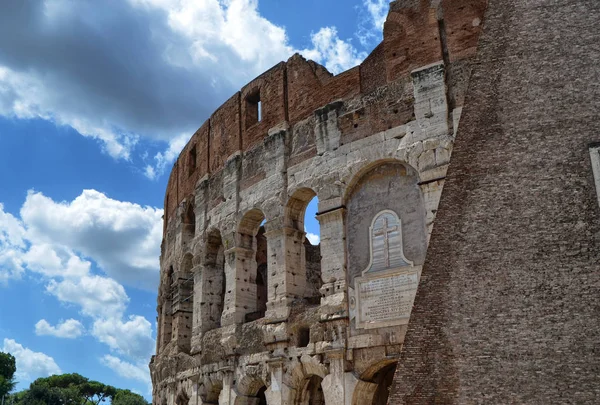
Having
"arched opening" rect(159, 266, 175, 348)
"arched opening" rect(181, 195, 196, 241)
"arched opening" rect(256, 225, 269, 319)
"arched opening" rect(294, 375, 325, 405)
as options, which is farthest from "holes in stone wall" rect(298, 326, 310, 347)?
"arched opening" rect(159, 266, 175, 348)

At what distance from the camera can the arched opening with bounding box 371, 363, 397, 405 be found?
37.3ft

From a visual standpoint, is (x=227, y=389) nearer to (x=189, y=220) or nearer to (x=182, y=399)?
(x=182, y=399)

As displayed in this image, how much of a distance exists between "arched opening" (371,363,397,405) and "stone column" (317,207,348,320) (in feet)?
3.79

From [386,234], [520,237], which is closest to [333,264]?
[386,234]

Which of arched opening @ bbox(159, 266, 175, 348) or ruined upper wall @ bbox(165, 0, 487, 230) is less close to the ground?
ruined upper wall @ bbox(165, 0, 487, 230)

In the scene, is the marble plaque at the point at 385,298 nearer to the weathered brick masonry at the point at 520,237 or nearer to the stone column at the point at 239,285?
the weathered brick masonry at the point at 520,237

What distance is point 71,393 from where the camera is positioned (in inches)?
1821

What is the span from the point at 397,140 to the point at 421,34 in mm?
2035

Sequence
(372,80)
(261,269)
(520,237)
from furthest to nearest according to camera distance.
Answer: (261,269), (372,80), (520,237)

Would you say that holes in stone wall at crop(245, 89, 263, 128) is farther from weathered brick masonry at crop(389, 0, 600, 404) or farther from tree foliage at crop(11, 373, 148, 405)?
tree foliage at crop(11, 373, 148, 405)

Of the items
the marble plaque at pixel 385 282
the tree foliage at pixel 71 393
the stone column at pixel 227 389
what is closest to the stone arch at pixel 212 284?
the stone column at pixel 227 389

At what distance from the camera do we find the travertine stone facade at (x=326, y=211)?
1136 centimetres

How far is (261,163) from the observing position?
14.6 m

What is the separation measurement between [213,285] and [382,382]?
5.78m
